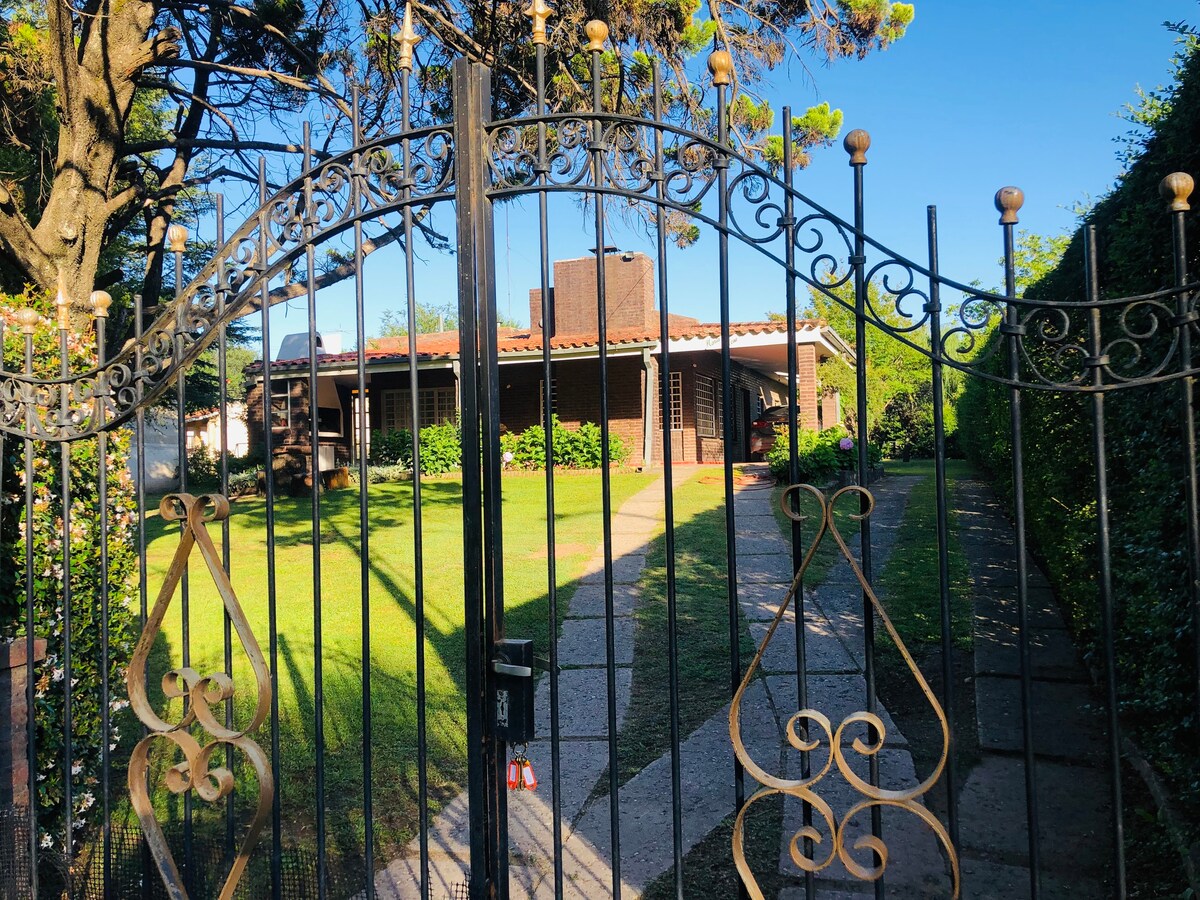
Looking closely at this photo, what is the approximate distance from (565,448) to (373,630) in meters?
11.0

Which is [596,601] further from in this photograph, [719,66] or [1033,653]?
[719,66]

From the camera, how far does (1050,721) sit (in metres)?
4.00

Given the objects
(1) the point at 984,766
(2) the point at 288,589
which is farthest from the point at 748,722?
(2) the point at 288,589

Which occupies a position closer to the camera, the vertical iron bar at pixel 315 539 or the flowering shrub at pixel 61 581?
the vertical iron bar at pixel 315 539

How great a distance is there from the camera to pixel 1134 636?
3213 millimetres

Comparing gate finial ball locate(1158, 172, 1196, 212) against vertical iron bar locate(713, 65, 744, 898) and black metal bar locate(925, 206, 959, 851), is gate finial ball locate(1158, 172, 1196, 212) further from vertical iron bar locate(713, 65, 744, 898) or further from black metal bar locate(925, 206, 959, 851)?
vertical iron bar locate(713, 65, 744, 898)

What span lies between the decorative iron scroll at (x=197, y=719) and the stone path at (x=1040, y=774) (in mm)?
2395

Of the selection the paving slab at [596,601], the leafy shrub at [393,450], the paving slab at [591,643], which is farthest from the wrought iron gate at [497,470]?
the leafy shrub at [393,450]

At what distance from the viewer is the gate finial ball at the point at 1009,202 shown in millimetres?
1826

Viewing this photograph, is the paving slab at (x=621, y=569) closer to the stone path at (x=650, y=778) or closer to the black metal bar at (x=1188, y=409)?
the stone path at (x=650, y=778)

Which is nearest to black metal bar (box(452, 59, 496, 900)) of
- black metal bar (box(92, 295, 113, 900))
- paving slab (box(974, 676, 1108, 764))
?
black metal bar (box(92, 295, 113, 900))

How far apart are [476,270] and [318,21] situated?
821cm

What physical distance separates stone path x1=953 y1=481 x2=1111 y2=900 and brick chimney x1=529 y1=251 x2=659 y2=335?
609 inches

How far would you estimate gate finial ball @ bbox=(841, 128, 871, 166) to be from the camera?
1.91m
